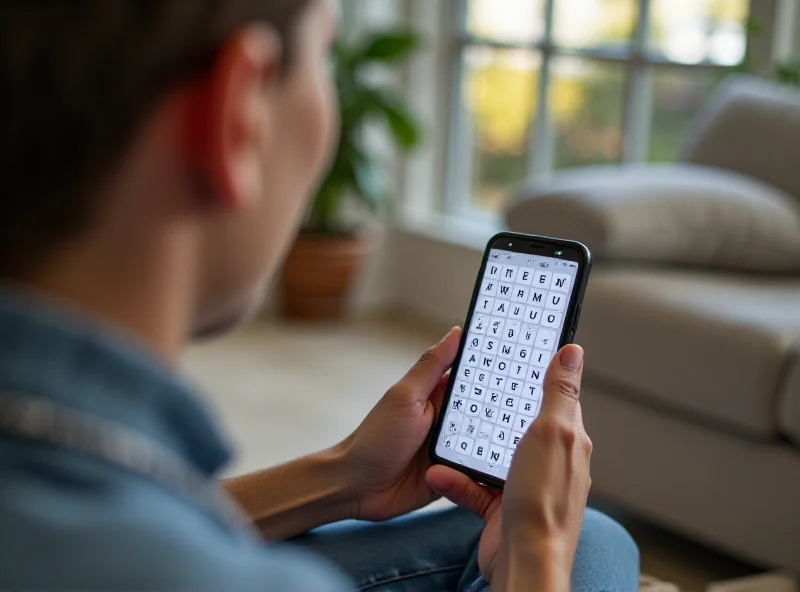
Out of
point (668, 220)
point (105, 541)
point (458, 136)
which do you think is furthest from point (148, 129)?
point (458, 136)

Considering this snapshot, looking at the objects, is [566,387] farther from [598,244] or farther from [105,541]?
[598,244]

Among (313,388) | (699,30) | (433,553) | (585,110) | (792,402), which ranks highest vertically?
(699,30)

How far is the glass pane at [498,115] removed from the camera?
3.69m

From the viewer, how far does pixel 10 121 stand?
38 cm

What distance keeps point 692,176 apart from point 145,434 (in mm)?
2149

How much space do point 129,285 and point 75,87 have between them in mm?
78

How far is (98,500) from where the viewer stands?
0.37 meters

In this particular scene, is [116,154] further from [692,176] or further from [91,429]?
[692,176]

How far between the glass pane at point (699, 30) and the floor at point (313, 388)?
1.14 m

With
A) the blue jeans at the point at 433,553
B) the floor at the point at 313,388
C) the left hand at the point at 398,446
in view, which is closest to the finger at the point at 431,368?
the left hand at the point at 398,446

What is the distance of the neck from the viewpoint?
0.41 m

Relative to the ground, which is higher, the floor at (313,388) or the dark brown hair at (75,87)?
the dark brown hair at (75,87)

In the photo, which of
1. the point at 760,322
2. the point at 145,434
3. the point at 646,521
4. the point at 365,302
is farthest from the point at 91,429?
the point at 365,302

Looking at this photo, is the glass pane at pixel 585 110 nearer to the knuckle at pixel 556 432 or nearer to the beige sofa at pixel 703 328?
the beige sofa at pixel 703 328
